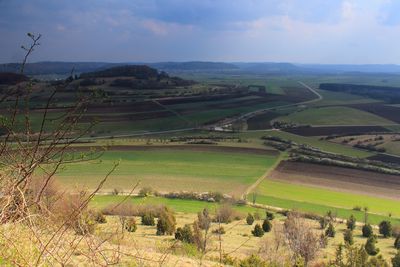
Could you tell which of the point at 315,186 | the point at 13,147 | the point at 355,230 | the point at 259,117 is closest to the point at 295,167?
the point at 315,186

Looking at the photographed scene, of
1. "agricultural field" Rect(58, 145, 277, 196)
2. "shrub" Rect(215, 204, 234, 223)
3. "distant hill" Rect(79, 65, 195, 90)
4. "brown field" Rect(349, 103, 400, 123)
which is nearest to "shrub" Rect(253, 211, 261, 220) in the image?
"shrub" Rect(215, 204, 234, 223)

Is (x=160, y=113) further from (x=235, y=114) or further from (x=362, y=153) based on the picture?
(x=362, y=153)

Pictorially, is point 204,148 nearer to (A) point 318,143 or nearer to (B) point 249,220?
(A) point 318,143

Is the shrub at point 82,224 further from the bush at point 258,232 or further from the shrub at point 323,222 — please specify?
the shrub at point 323,222

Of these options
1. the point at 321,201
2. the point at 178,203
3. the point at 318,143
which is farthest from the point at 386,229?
the point at 318,143

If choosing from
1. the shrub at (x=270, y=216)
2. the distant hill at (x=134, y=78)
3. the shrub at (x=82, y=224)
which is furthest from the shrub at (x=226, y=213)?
the distant hill at (x=134, y=78)

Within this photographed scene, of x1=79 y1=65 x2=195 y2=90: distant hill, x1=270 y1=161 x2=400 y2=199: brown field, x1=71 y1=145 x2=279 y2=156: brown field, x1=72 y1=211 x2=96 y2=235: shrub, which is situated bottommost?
x1=270 y1=161 x2=400 y2=199: brown field

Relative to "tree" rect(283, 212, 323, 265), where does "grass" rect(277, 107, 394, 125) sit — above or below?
→ below

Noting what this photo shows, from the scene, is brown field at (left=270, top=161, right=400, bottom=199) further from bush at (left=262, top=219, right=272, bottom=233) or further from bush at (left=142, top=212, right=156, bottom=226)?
bush at (left=142, top=212, right=156, bottom=226)
